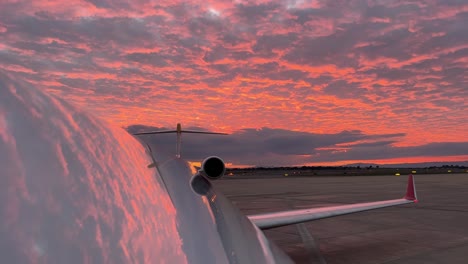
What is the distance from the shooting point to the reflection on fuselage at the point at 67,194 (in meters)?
0.83

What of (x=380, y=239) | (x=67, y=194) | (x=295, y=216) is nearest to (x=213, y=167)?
(x=295, y=216)

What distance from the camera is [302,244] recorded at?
28.8ft

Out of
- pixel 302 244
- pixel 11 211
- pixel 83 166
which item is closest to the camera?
pixel 11 211

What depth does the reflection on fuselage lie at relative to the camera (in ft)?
2.74

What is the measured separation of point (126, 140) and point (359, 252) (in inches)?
293

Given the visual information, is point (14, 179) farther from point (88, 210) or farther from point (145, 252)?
point (145, 252)

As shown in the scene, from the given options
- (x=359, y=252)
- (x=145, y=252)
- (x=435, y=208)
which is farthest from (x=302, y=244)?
(x=435, y=208)

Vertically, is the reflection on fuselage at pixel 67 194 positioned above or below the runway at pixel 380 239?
above

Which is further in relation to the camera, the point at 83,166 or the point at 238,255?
the point at 238,255

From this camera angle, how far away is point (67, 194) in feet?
3.26

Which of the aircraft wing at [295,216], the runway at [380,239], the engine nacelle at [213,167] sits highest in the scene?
→ the engine nacelle at [213,167]

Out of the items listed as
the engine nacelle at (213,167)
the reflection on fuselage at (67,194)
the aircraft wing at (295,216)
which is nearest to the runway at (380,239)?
the aircraft wing at (295,216)

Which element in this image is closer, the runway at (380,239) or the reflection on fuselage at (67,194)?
the reflection on fuselage at (67,194)

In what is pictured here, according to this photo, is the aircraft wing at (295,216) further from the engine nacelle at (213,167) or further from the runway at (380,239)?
the engine nacelle at (213,167)
